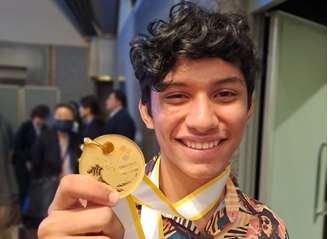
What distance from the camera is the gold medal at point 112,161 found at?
441 mm

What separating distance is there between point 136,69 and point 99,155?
0.77 feet

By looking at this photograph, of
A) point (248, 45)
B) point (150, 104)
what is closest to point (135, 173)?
point (150, 104)

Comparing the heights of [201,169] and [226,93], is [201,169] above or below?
below

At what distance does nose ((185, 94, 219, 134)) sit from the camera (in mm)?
521

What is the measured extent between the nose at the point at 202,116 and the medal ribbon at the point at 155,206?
113mm

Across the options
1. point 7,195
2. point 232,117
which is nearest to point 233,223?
point 232,117

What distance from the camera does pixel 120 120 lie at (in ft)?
5.50

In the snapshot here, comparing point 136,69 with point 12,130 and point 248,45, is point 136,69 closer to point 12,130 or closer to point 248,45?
point 248,45

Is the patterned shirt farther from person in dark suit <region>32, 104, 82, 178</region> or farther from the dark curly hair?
person in dark suit <region>32, 104, 82, 178</region>

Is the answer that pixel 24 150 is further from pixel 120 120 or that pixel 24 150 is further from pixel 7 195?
pixel 120 120

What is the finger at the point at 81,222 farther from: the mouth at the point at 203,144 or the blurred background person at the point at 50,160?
the blurred background person at the point at 50,160

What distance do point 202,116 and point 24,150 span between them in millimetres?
1402

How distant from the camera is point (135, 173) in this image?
454 millimetres

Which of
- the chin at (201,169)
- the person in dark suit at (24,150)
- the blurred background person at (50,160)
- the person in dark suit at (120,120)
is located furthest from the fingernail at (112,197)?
the person in dark suit at (24,150)
